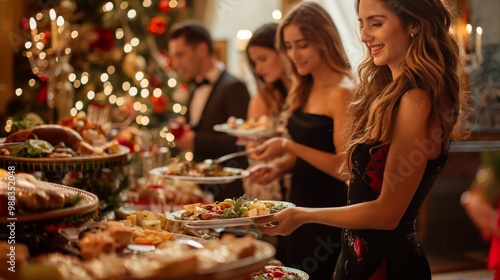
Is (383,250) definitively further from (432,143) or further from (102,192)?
(102,192)

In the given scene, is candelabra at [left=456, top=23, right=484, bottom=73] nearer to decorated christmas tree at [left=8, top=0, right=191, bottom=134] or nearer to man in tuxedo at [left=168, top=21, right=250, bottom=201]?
man in tuxedo at [left=168, top=21, right=250, bottom=201]

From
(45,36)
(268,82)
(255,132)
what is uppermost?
(45,36)

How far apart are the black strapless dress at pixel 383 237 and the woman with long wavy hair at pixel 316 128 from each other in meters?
0.79

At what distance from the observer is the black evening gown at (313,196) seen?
312 centimetres

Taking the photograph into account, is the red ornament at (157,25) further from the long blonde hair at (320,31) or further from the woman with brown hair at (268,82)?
the long blonde hair at (320,31)

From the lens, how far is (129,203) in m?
3.66

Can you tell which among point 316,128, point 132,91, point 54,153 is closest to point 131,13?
point 132,91

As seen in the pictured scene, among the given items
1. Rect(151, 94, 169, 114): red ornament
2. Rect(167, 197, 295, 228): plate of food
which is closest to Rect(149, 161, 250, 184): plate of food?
Rect(167, 197, 295, 228): plate of food

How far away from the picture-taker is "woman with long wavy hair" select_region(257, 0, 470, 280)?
6.86ft

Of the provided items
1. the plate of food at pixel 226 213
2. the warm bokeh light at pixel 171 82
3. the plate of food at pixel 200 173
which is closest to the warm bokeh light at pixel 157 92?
the warm bokeh light at pixel 171 82

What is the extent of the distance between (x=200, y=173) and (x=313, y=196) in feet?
1.90

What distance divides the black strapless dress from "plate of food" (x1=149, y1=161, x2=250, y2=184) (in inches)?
40.8

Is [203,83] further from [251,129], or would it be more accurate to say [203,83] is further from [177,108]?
[177,108]

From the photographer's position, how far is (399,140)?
2080 mm
